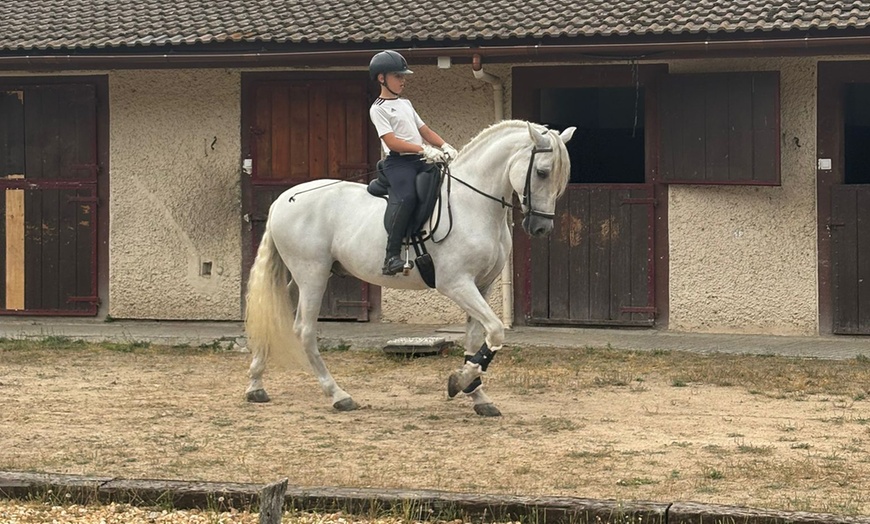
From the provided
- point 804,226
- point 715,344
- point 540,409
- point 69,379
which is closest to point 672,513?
point 540,409

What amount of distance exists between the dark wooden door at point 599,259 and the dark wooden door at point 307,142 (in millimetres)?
1945

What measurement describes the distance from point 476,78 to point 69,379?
5.25m

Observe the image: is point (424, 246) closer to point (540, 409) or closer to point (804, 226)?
point (540, 409)

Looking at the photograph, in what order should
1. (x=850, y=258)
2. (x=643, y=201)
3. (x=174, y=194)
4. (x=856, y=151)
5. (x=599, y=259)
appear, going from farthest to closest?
1. (x=856, y=151)
2. (x=174, y=194)
3. (x=599, y=259)
4. (x=643, y=201)
5. (x=850, y=258)

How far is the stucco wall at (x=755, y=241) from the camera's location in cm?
1424

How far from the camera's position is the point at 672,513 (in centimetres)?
639

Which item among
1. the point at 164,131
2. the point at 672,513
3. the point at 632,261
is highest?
the point at 164,131

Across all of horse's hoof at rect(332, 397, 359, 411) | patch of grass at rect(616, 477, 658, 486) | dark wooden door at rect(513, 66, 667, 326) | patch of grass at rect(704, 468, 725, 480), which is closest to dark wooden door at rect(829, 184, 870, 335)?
dark wooden door at rect(513, 66, 667, 326)

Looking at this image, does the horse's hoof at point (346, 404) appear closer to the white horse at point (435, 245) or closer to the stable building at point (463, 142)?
the white horse at point (435, 245)

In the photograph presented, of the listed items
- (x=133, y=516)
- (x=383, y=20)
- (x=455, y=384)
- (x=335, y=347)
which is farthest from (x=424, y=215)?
(x=383, y=20)

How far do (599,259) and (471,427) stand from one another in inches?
224

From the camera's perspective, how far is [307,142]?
15.5 meters

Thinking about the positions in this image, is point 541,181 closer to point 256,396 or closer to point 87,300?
point 256,396

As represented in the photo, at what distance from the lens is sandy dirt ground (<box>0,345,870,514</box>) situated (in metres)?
7.61
